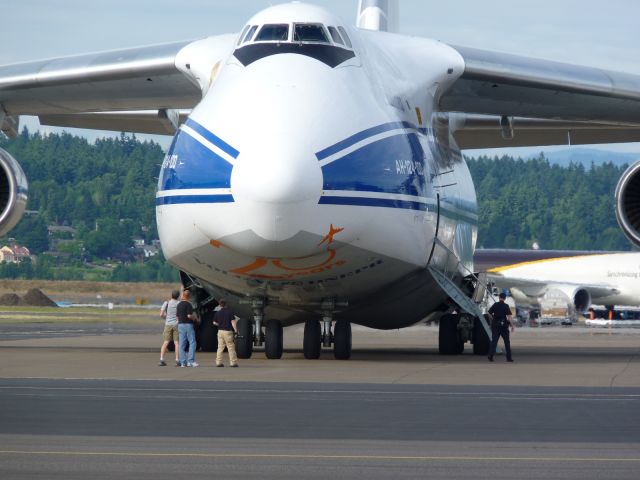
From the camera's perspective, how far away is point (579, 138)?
25641mm

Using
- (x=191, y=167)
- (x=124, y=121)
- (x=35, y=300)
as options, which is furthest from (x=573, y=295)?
(x=191, y=167)

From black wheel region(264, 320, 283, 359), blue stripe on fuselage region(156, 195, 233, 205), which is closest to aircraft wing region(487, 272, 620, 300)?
black wheel region(264, 320, 283, 359)

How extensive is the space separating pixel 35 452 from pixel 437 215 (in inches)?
439

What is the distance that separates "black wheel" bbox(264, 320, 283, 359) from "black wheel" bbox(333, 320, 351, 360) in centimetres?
78

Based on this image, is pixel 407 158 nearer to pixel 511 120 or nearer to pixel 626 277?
pixel 511 120

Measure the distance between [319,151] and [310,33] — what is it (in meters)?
2.37

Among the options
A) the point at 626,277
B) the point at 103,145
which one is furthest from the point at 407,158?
the point at 103,145

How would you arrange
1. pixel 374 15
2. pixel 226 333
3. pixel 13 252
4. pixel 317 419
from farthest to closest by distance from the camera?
pixel 13 252, pixel 374 15, pixel 226 333, pixel 317 419

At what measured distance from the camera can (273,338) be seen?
62.9 feet

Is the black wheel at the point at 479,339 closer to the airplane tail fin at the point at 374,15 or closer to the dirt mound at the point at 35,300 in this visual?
the airplane tail fin at the point at 374,15

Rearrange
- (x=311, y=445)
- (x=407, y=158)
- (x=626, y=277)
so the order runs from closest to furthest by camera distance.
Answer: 1. (x=311, y=445)
2. (x=407, y=158)
3. (x=626, y=277)

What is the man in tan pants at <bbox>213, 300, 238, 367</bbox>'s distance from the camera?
17.8 metres

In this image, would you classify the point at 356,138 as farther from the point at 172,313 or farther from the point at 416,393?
the point at 416,393

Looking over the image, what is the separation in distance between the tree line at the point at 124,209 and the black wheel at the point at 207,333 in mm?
59259
